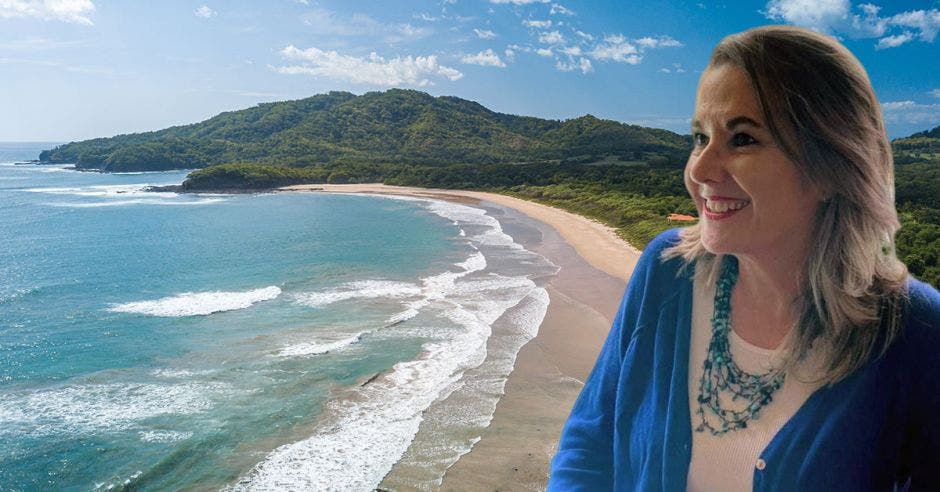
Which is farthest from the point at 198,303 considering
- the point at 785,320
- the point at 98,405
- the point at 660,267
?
the point at 785,320

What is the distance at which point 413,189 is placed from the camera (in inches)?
2586

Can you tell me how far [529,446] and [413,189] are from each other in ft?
188

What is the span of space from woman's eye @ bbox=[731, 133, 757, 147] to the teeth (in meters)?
0.10

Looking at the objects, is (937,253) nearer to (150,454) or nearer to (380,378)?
(380,378)

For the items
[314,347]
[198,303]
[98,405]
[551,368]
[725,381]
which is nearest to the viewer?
[725,381]

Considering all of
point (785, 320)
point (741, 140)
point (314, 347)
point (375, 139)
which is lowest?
point (314, 347)

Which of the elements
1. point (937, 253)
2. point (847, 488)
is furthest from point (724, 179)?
point (937, 253)

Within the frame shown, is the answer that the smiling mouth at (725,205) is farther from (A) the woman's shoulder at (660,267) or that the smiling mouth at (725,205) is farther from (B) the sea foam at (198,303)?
(B) the sea foam at (198,303)

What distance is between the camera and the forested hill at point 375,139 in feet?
324

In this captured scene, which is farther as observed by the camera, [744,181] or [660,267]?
[660,267]

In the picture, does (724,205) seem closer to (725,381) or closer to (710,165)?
(710,165)

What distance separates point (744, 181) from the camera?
1.16m

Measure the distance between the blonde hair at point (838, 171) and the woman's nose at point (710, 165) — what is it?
0.33 feet

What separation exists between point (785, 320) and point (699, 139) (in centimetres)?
38
